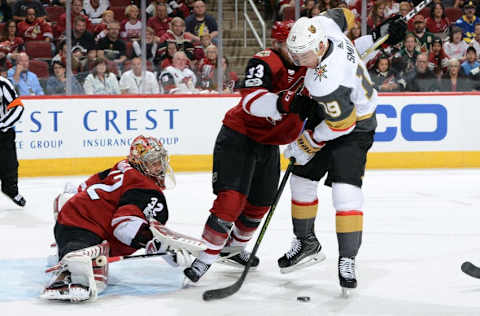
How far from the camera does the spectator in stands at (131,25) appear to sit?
7680mm

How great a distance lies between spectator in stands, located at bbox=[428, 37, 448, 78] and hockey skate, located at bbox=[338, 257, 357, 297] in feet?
16.4

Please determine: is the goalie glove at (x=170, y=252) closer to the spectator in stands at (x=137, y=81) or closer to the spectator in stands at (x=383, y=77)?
the spectator in stands at (x=137, y=81)

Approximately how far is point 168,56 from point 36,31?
122cm

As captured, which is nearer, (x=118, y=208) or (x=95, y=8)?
(x=118, y=208)

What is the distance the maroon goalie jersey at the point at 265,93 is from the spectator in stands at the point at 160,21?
4230mm

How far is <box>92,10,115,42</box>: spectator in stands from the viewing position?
7547mm

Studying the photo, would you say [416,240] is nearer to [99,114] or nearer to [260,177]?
[260,177]

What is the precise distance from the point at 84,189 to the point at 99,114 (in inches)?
152

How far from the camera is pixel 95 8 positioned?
7.59 m

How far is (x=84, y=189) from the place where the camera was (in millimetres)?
3584

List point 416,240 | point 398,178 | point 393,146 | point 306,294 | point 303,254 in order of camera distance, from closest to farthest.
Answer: point 306,294 → point 303,254 → point 416,240 → point 398,178 → point 393,146

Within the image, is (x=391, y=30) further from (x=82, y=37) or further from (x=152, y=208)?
(x=82, y=37)

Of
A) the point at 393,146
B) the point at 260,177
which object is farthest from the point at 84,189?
the point at 393,146

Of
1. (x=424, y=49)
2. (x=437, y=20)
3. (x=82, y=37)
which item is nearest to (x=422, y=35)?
(x=424, y=49)
